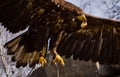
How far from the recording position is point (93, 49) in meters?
8.26

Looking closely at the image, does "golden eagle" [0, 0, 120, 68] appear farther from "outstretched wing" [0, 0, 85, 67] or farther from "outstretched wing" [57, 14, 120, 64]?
"outstretched wing" [57, 14, 120, 64]

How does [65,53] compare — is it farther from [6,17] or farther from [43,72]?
[43,72]

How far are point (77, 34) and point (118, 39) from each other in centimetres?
80

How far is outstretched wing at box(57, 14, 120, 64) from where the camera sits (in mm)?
7844

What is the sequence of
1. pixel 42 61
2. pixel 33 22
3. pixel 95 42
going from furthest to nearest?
pixel 95 42 → pixel 33 22 → pixel 42 61

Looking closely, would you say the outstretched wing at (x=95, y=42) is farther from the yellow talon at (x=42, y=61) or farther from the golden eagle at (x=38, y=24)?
the yellow talon at (x=42, y=61)

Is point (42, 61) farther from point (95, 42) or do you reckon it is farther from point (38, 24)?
point (95, 42)

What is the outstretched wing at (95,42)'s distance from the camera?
25.7 feet

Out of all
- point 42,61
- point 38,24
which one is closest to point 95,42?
point 38,24

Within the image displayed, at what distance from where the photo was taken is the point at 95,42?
8406 mm

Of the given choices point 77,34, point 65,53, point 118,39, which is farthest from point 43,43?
point 118,39

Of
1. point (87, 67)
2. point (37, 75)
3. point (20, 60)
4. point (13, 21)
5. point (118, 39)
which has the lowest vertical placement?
point (37, 75)

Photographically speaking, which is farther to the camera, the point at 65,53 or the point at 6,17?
the point at 65,53

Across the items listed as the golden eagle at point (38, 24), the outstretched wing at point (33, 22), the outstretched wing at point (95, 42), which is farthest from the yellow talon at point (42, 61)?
the outstretched wing at point (95, 42)
